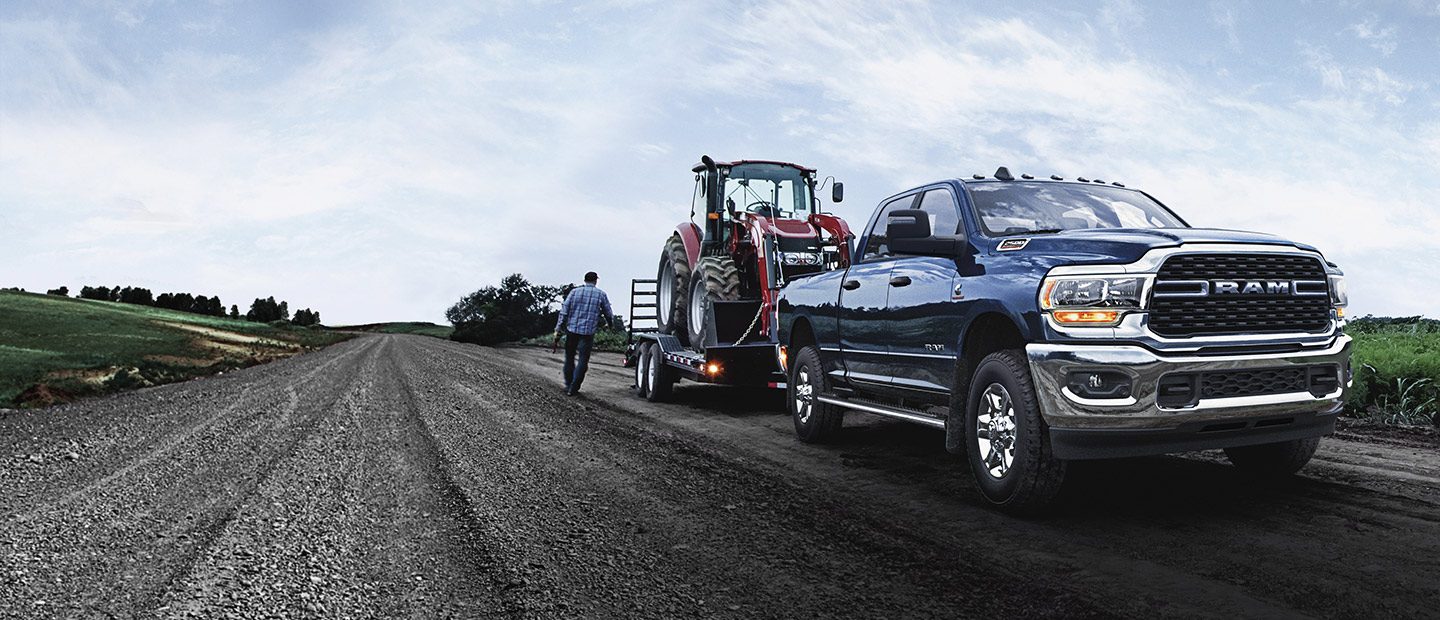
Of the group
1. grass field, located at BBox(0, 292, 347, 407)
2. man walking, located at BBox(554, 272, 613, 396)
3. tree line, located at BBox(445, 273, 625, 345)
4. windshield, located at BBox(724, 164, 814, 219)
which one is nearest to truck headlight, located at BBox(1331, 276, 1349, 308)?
windshield, located at BBox(724, 164, 814, 219)

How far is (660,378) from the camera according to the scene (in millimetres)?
13602

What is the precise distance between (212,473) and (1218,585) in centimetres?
689

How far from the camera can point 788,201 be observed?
13.7 m

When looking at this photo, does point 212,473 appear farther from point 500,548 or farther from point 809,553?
point 809,553

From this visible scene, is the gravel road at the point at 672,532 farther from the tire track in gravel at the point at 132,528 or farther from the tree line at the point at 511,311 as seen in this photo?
the tree line at the point at 511,311

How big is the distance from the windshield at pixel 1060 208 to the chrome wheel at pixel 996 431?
1264 mm

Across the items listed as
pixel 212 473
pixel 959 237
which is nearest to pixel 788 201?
pixel 959 237

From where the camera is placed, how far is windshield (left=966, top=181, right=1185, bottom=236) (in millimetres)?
6500

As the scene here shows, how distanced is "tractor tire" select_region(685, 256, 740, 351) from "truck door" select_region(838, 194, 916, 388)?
406cm

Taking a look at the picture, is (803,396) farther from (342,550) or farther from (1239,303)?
(342,550)

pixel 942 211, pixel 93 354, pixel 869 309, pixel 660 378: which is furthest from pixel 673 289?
pixel 93 354

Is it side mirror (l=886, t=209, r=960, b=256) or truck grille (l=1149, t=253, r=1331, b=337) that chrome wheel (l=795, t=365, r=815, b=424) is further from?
truck grille (l=1149, t=253, r=1331, b=337)

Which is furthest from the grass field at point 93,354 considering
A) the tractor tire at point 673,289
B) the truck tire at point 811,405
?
the truck tire at point 811,405

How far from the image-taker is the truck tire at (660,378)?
13555mm
